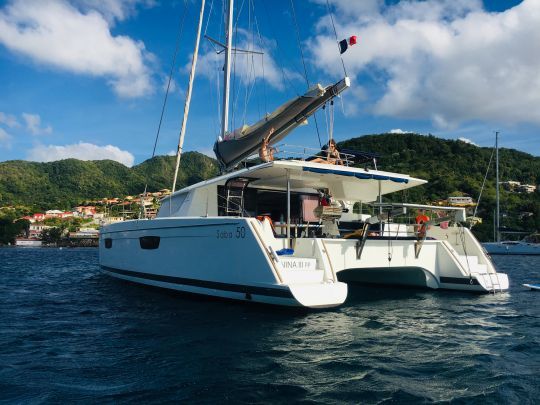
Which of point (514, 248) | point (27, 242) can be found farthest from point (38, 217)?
point (514, 248)

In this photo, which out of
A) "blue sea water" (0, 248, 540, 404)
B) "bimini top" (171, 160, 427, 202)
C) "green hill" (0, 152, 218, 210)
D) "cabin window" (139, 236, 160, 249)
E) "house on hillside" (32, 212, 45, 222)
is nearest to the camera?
"blue sea water" (0, 248, 540, 404)

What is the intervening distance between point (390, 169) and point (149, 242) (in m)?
50.4

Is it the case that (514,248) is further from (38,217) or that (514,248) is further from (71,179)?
(71,179)

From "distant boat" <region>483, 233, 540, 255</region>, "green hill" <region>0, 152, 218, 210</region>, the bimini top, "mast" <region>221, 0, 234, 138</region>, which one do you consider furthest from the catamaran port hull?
"green hill" <region>0, 152, 218, 210</region>

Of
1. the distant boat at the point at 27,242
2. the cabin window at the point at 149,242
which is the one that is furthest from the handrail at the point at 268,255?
the distant boat at the point at 27,242

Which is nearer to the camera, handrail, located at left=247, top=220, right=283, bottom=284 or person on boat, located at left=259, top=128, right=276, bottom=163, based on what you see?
handrail, located at left=247, top=220, right=283, bottom=284

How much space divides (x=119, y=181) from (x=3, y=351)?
13453 centimetres

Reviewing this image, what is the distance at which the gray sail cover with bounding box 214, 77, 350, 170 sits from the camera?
32.2 ft

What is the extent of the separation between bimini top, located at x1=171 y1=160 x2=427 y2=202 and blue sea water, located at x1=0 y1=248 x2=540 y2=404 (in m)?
2.85

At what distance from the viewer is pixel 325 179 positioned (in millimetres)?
10641

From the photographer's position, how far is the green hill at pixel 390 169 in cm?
5822

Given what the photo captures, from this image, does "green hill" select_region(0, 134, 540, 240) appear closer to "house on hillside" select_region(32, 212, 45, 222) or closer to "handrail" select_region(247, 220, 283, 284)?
"handrail" select_region(247, 220, 283, 284)

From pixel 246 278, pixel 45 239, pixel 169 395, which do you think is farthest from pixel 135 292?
pixel 45 239

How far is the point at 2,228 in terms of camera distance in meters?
88.8
